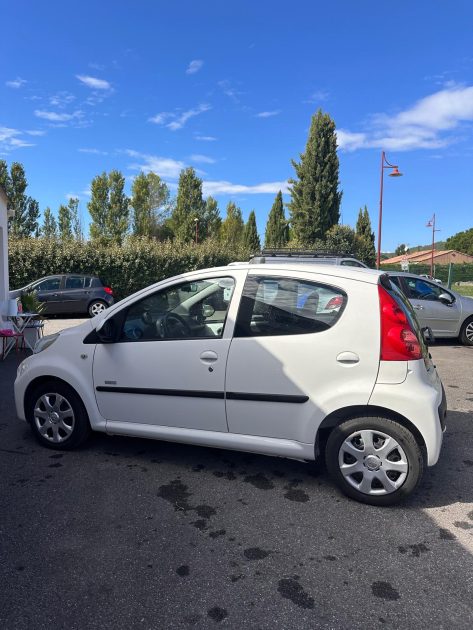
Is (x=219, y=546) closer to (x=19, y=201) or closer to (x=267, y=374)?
(x=267, y=374)

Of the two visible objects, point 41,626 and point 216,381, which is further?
point 216,381

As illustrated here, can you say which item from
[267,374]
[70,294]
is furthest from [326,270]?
[70,294]

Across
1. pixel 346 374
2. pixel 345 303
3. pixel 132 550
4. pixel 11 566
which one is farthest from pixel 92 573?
pixel 345 303

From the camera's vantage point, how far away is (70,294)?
15.3 m

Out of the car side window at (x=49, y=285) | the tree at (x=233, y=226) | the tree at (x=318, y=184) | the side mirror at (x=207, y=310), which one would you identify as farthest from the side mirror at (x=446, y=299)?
the tree at (x=233, y=226)

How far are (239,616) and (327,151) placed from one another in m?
40.0

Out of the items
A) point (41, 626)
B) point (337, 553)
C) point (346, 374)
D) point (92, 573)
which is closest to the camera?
point (41, 626)

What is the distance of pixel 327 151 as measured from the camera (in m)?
38.6

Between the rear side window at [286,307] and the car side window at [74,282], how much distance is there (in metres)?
13.2

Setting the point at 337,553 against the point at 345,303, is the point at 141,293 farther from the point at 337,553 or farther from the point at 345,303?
the point at 337,553

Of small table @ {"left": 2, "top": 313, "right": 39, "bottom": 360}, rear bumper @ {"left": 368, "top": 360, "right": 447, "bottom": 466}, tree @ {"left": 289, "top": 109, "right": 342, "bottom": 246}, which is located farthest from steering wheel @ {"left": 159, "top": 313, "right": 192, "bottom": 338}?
tree @ {"left": 289, "top": 109, "right": 342, "bottom": 246}

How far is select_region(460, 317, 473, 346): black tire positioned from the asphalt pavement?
22.0 feet

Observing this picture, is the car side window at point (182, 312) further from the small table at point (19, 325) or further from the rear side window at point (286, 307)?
the small table at point (19, 325)

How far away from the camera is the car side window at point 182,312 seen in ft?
11.7
